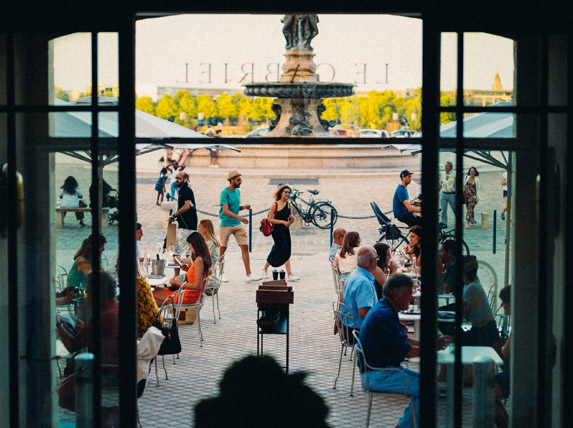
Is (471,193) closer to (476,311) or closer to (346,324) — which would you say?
(476,311)

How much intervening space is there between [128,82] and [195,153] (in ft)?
93.6

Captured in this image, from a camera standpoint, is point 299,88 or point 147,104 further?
point 147,104

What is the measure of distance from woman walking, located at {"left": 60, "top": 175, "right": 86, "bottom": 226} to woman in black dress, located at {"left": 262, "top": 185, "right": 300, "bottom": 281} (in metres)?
7.99

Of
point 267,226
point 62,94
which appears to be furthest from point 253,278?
point 62,94

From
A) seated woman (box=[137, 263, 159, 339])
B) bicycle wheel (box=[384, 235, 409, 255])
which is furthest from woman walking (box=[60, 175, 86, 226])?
bicycle wheel (box=[384, 235, 409, 255])

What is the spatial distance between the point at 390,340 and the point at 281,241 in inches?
245

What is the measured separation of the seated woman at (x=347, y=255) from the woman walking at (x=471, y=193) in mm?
5402

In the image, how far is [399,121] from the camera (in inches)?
2024

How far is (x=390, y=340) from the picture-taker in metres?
6.68

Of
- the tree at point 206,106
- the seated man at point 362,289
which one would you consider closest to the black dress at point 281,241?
the seated man at point 362,289

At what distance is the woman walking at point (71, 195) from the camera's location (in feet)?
15.0

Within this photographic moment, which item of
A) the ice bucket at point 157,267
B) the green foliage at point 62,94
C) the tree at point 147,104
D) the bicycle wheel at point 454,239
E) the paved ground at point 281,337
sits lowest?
the paved ground at point 281,337

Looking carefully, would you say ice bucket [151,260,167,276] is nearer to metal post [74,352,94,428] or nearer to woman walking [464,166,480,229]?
metal post [74,352,94,428]

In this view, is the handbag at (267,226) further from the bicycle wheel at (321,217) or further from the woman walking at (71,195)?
the woman walking at (71,195)
